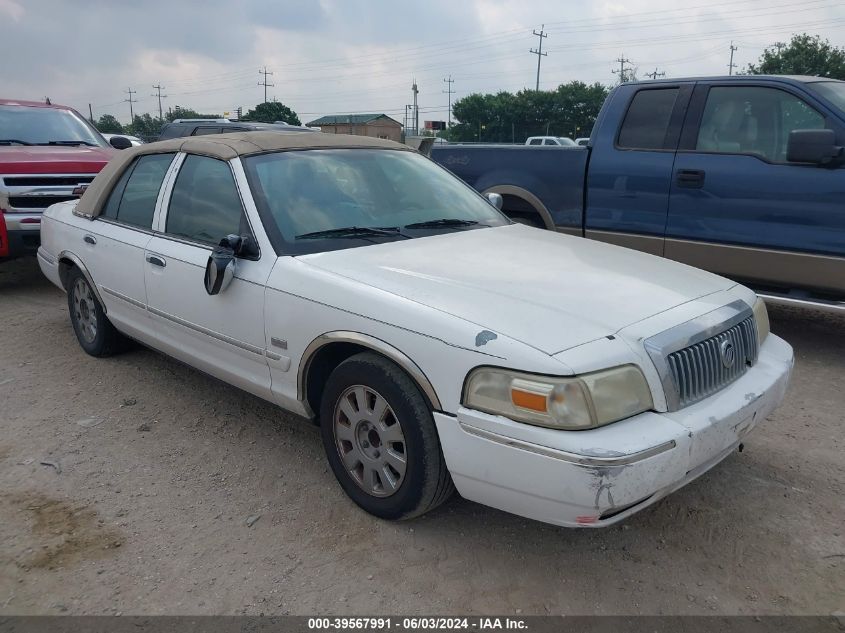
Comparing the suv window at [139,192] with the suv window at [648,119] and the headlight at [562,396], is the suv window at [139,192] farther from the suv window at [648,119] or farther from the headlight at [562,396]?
the suv window at [648,119]

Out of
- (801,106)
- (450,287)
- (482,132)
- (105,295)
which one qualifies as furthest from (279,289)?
Result: (482,132)

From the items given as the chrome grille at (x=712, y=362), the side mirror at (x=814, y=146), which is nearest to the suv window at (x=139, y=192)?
the chrome grille at (x=712, y=362)

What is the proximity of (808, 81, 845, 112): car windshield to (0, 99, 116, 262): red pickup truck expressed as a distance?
6731mm

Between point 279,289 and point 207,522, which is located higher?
point 279,289

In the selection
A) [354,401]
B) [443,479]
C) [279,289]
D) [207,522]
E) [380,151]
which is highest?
[380,151]

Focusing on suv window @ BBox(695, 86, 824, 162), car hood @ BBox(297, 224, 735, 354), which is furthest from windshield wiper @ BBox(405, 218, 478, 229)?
suv window @ BBox(695, 86, 824, 162)

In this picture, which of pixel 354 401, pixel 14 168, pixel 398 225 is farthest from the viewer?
pixel 14 168

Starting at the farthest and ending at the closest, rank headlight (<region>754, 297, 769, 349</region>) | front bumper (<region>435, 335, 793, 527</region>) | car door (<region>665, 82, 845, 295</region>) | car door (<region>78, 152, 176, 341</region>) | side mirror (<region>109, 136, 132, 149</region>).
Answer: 1. side mirror (<region>109, 136, 132, 149</region>)
2. car door (<region>665, 82, 845, 295</region>)
3. car door (<region>78, 152, 176, 341</region>)
4. headlight (<region>754, 297, 769, 349</region>)
5. front bumper (<region>435, 335, 793, 527</region>)

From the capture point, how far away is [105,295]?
4578mm

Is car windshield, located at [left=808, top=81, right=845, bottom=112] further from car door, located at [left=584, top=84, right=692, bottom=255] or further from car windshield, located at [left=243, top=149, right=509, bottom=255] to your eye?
car windshield, located at [left=243, top=149, right=509, bottom=255]

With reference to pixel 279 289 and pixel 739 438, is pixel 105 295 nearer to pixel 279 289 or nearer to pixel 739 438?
pixel 279 289

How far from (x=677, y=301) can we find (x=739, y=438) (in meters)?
0.60

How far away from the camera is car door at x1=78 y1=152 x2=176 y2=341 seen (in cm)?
417

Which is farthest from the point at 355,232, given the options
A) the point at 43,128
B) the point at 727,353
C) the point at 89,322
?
the point at 43,128
